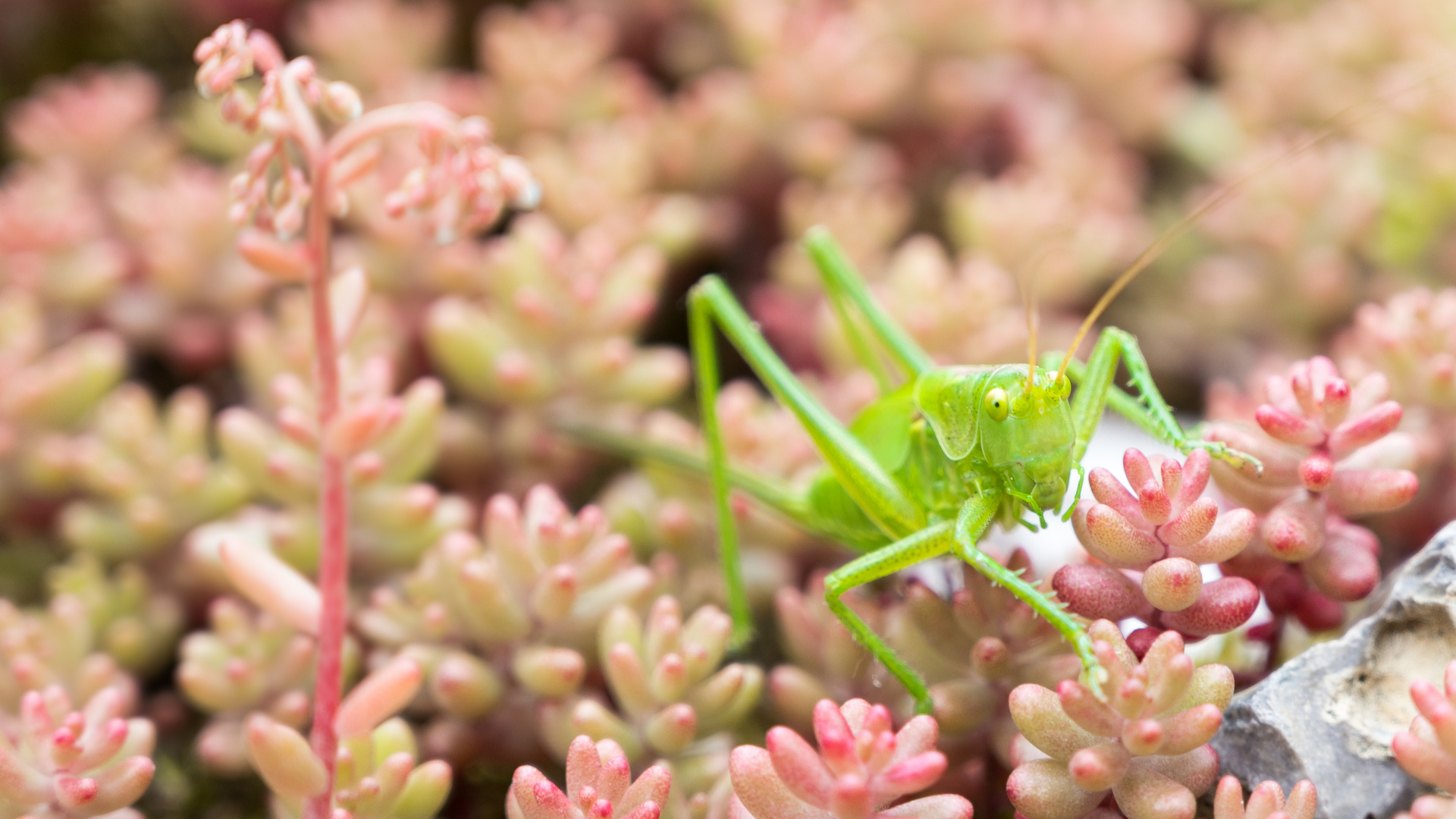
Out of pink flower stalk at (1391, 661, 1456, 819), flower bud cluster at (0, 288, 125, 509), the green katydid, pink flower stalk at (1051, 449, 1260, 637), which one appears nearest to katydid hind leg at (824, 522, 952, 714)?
the green katydid

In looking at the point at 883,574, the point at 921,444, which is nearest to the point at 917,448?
the point at 921,444

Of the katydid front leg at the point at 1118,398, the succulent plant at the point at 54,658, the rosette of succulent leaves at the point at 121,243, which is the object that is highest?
the rosette of succulent leaves at the point at 121,243

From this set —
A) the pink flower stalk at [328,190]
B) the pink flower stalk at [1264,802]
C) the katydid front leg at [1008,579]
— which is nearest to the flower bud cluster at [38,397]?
the pink flower stalk at [328,190]

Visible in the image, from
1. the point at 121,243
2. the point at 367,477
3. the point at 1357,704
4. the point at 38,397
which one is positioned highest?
the point at 121,243

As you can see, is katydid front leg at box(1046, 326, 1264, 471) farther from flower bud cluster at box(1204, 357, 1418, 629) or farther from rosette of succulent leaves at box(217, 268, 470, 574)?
rosette of succulent leaves at box(217, 268, 470, 574)

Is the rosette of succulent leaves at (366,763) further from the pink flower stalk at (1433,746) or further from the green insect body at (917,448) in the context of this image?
the pink flower stalk at (1433,746)

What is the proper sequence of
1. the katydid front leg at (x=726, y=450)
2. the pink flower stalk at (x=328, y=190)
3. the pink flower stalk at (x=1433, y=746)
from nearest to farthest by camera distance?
the pink flower stalk at (x=1433, y=746) → the pink flower stalk at (x=328, y=190) → the katydid front leg at (x=726, y=450)

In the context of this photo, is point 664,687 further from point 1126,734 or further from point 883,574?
point 1126,734
